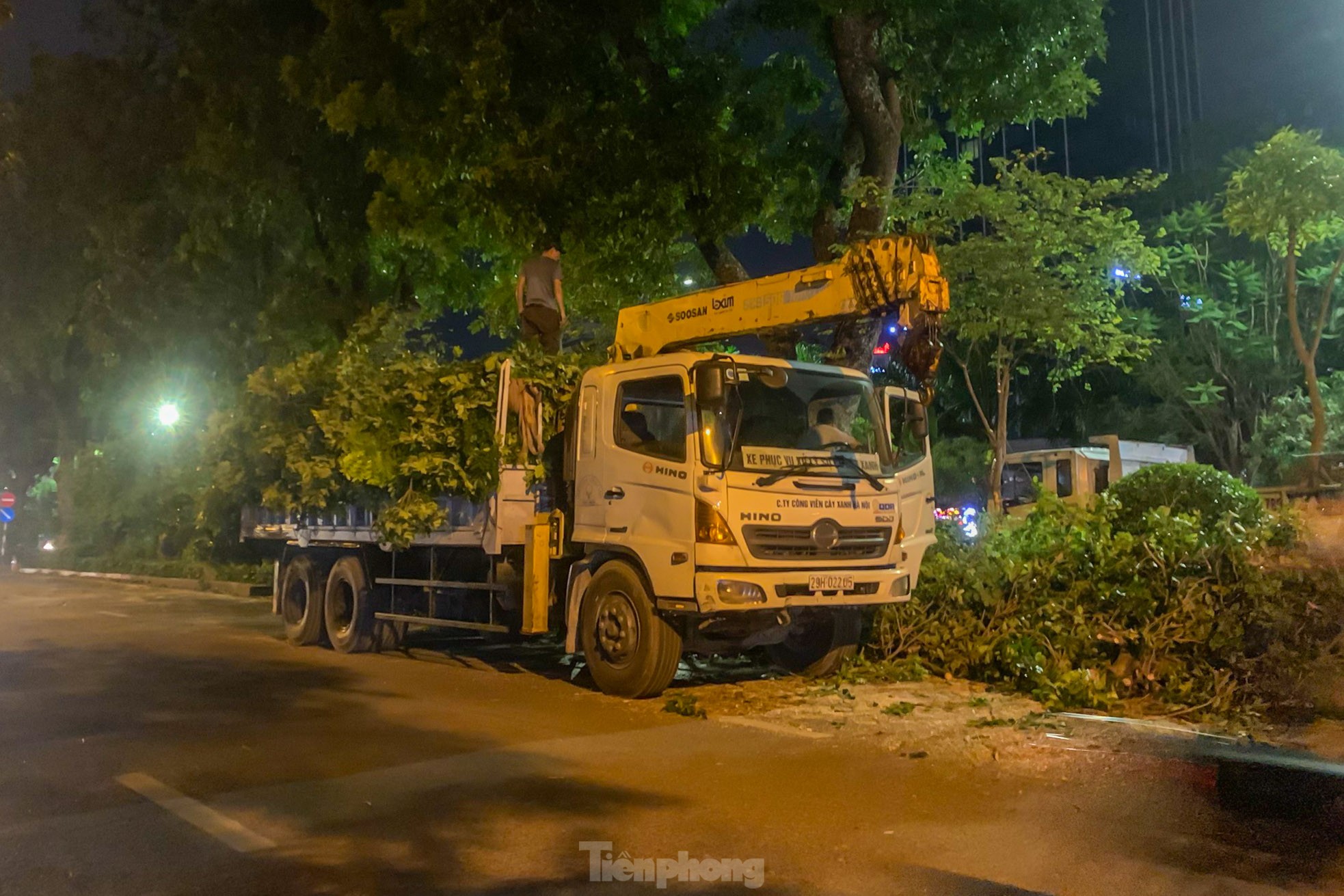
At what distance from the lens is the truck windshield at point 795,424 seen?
859cm

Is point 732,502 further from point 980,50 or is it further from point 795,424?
point 980,50

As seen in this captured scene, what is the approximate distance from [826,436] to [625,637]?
233cm

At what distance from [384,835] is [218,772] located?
1.85 meters

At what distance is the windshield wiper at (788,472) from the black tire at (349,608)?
18.8ft

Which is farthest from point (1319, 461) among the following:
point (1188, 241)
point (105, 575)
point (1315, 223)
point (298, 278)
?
point (105, 575)

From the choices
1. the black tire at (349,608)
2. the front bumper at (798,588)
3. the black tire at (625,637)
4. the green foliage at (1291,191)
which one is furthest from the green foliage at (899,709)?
the green foliage at (1291,191)

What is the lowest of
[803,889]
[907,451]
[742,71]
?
[803,889]

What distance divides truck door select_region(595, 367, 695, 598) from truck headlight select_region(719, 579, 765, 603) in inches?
9.4

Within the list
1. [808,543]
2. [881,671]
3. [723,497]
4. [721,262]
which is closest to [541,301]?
[721,262]

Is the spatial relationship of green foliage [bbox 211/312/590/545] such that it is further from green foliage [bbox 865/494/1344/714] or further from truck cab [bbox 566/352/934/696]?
green foliage [bbox 865/494/1344/714]

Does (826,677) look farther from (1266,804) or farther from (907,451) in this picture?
(1266,804)

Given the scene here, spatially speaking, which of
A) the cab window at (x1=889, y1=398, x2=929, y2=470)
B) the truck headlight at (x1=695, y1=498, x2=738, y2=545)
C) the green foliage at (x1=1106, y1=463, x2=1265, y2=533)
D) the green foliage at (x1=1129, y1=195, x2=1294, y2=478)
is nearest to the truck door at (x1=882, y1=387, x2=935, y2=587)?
the cab window at (x1=889, y1=398, x2=929, y2=470)

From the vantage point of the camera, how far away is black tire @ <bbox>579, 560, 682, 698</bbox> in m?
8.91

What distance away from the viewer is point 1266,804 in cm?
612
